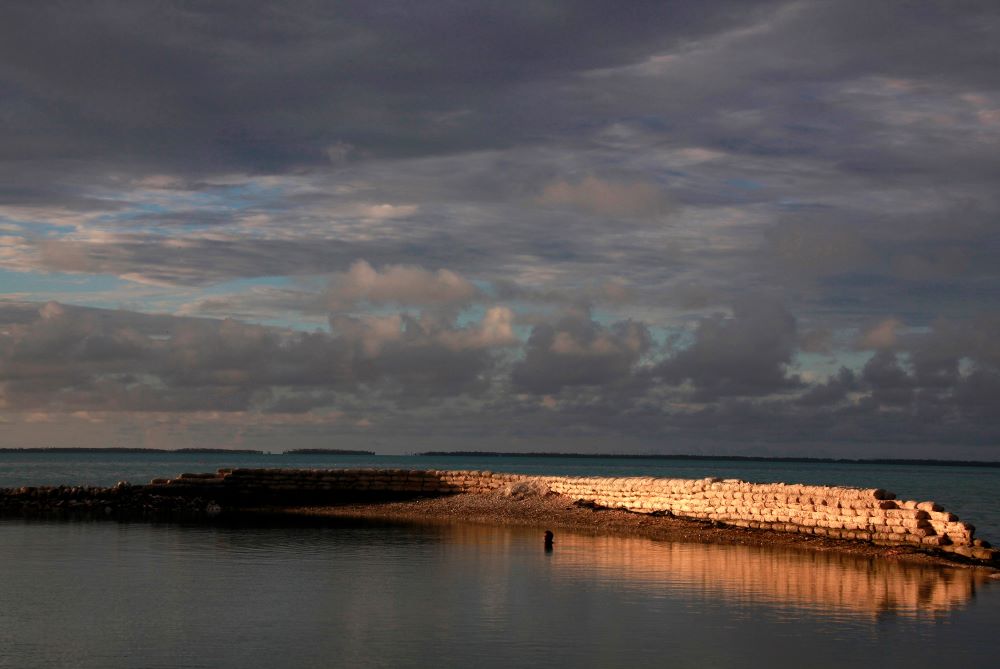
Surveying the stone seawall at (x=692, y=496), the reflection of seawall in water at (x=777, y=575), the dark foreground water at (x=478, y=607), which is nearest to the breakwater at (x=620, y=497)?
the stone seawall at (x=692, y=496)

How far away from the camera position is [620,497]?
41031 millimetres

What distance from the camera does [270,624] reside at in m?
18.6

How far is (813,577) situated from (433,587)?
8475mm

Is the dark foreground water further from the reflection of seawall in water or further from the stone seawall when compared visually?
the stone seawall

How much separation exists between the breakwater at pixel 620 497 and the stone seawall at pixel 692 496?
35 mm

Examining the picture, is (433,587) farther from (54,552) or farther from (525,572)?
(54,552)

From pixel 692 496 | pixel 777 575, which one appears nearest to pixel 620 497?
pixel 692 496

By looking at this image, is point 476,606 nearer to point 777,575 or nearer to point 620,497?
point 777,575

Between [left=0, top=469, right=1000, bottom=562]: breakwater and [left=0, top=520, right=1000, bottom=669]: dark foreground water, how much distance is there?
88.4 inches

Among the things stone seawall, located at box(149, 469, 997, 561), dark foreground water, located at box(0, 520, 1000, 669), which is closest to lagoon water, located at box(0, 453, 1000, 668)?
dark foreground water, located at box(0, 520, 1000, 669)

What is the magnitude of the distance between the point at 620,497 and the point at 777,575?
52.3 ft

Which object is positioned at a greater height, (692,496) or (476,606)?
(692,496)

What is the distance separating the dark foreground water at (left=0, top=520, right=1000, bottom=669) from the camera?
648 inches

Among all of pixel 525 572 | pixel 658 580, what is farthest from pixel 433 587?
pixel 658 580
